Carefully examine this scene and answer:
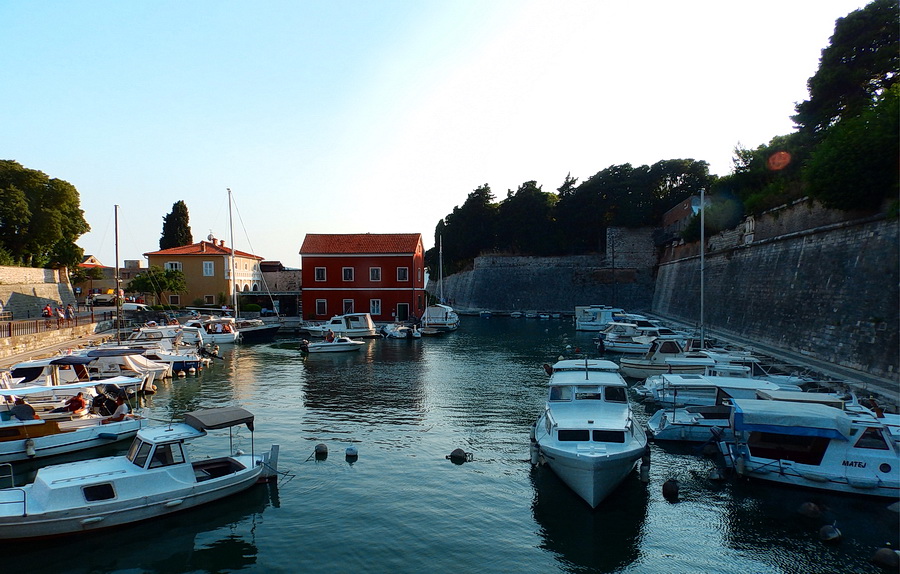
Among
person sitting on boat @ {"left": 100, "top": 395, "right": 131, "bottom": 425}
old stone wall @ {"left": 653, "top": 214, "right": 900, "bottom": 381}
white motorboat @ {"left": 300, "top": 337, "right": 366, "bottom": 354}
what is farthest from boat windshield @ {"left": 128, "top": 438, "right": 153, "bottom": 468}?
white motorboat @ {"left": 300, "top": 337, "right": 366, "bottom": 354}

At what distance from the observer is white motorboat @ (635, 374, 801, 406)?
Result: 65.5 feet

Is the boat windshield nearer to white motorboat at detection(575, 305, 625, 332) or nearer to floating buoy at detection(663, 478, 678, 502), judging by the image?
floating buoy at detection(663, 478, 678, 502)

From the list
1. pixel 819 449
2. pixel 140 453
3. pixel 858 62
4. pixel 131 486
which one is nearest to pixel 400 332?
pixel 140 453

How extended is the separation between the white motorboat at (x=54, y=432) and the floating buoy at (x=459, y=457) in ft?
38.8

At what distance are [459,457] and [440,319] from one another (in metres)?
42.3

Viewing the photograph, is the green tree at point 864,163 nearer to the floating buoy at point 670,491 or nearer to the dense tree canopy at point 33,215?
the floating buoy at point 670,491

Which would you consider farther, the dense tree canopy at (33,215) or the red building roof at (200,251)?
the red building roof at (200,251)

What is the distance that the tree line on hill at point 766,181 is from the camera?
25094mm

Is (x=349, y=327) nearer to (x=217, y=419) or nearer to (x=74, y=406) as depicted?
(x=74, y=406)

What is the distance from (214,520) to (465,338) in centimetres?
3948

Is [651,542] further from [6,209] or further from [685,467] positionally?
[6,209]

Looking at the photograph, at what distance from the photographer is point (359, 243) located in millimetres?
57406

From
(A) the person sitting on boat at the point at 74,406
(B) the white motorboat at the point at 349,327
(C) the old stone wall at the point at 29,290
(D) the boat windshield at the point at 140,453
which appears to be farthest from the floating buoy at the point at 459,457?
(C) the old stone wall at the point at 29,290

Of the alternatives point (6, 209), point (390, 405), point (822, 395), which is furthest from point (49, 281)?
point (822, 395)
